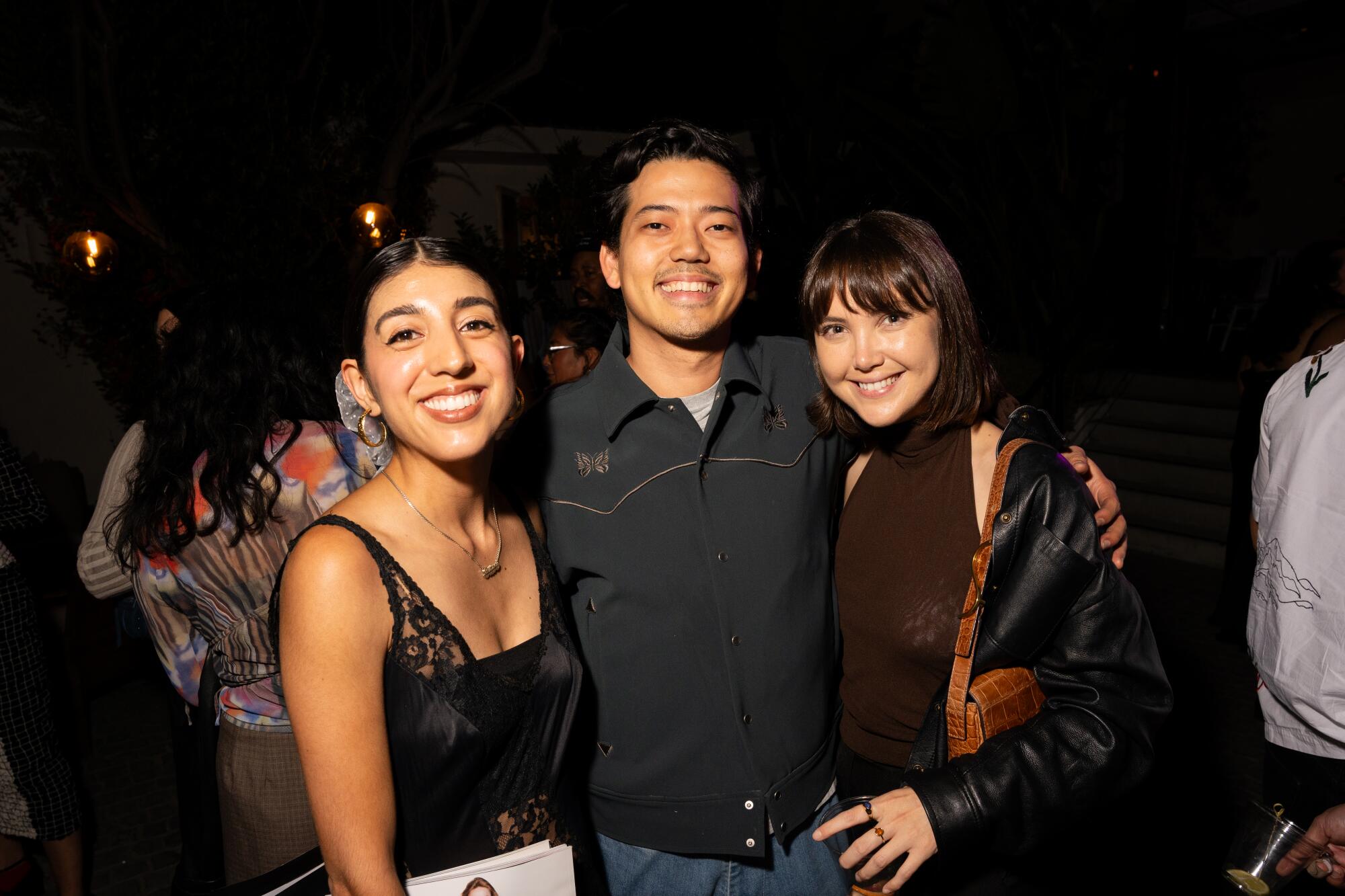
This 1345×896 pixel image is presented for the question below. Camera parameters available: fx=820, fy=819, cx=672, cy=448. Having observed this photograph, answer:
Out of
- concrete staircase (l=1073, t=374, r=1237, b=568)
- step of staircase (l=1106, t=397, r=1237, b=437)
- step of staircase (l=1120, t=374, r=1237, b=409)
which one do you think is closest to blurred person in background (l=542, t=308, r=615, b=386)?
concrete staircase (l=1073, t=374, r=1237, b=568)

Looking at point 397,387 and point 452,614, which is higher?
point 397,387

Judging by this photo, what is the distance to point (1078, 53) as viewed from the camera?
256 inches

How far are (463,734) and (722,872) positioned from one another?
2.60 feet

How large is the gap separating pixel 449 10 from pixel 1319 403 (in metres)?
8.62

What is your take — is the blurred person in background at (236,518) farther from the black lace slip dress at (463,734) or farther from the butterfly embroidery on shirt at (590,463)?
the butterfly embroidery on shirt at (590,463)

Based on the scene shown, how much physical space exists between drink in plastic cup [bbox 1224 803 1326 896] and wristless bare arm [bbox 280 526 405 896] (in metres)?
1.48

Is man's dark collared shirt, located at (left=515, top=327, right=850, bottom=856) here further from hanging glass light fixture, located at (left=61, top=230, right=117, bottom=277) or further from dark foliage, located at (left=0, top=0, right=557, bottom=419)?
hanging glass light fixture, located at (left=61, top=230, right=117, bottom=277)

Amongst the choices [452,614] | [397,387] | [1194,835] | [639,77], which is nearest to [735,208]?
[397,387]

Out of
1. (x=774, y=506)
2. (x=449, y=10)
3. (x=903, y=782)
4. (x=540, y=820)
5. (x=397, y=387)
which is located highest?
(x=449, y=10)

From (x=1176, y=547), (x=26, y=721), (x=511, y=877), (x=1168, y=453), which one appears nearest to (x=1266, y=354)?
(x=1176, y=547)

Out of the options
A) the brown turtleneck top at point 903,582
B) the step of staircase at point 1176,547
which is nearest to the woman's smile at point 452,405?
the brown turtleneck top at point 903,582

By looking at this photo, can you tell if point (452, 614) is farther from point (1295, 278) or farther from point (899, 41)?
point (899, 41)

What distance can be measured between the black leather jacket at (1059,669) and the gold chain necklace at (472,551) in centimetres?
87

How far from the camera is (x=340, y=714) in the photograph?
50.4 inches
